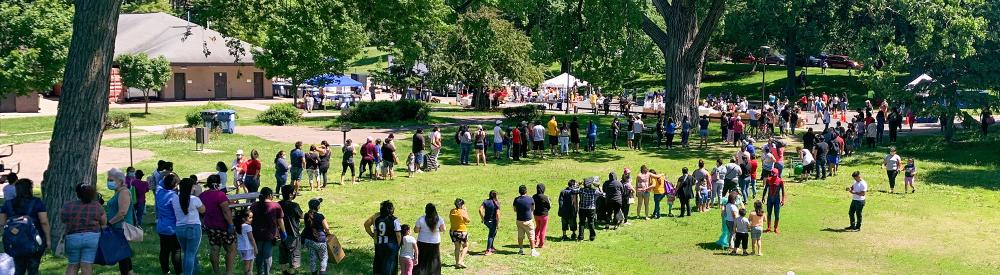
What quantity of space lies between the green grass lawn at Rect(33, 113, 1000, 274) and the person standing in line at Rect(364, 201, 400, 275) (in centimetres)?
163

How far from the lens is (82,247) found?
36.6 feet

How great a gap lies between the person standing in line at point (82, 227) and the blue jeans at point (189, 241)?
106cm

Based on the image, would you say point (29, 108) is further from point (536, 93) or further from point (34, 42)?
point (536, 93)

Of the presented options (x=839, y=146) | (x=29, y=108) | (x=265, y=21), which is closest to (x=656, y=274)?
(x=265, y=21)

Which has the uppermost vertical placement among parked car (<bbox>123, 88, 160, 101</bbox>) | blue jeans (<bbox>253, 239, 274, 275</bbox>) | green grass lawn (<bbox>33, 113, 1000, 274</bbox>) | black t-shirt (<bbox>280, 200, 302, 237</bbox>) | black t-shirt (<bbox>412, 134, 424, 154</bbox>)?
parked car (<bbox>123, 88, 160, 101</bbox>)

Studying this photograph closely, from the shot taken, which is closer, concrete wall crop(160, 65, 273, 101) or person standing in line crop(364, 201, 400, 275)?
person standing in line crop(364, 201, 400, 275)

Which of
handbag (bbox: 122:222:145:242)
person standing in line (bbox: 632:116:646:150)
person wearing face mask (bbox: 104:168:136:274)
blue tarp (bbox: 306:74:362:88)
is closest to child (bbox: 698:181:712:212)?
→ person standing in line (bbox: 632:116:646:150)

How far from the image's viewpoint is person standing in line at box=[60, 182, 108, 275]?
36.2 ft

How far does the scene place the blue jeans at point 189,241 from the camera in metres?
12.1

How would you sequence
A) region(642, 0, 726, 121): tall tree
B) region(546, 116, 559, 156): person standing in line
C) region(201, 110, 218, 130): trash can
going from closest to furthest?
region(546, 116, 559, 156): person standing in line, region(201, 110, 218, 130): trash can, region(642, 0, 726, 121): tall tree

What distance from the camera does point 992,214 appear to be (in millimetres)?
22438

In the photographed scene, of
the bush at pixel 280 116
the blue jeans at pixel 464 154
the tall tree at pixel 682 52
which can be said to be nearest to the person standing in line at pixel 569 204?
the blue jeans at pixel 464 154

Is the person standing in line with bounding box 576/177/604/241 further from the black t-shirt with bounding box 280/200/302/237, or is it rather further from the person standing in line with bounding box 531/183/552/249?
the black t-shirt with bounding box 280/200/302/237

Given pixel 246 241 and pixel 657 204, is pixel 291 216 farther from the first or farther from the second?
pixel 657 204
